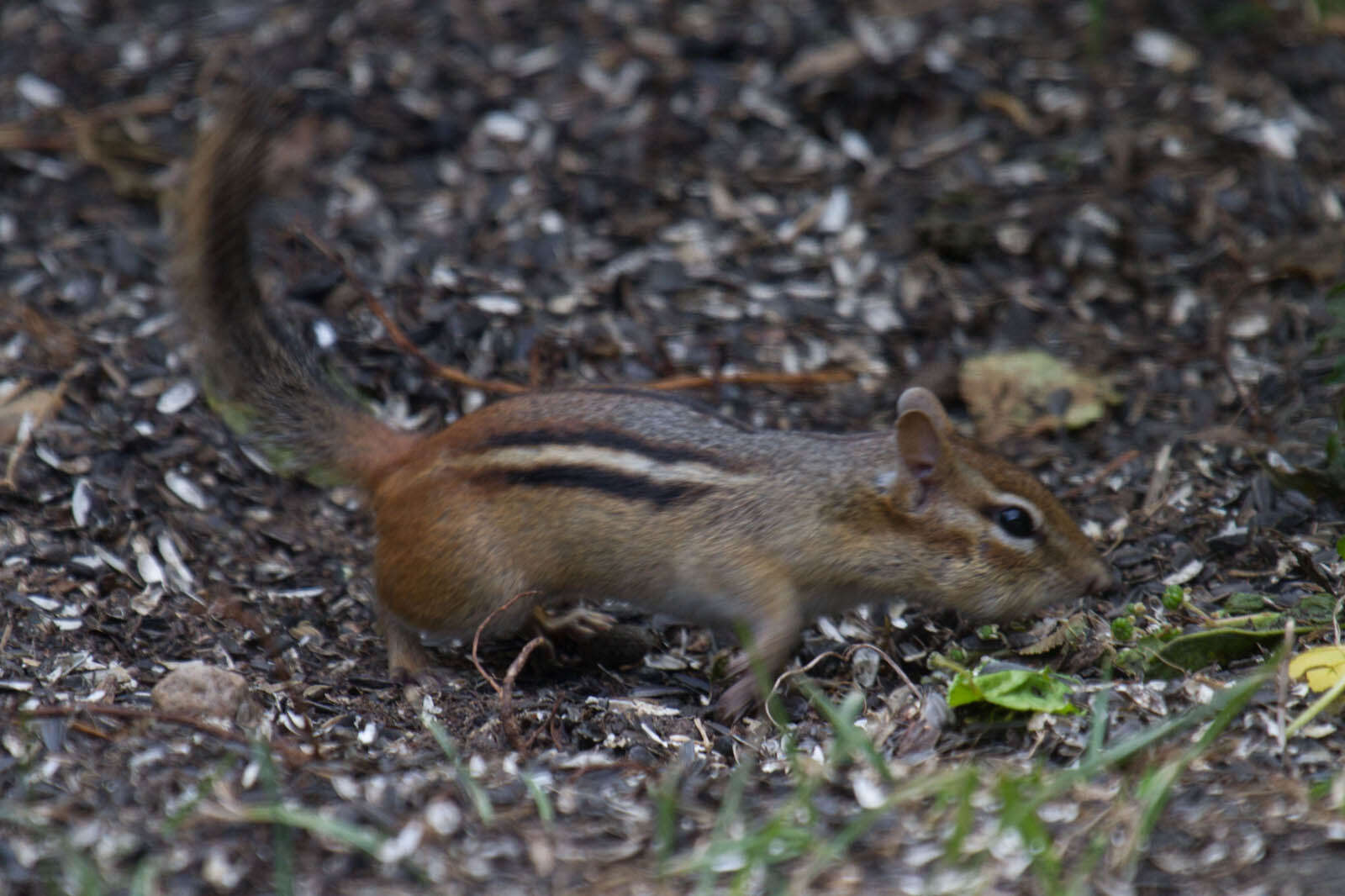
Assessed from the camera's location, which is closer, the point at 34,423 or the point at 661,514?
the point at 661,514

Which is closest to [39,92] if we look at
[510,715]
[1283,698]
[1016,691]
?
[510,715]

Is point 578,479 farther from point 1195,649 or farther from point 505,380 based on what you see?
point 1195,649

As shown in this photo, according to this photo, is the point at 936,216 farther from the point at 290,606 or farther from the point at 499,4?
the point at 290,606

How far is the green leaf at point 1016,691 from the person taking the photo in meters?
3.78

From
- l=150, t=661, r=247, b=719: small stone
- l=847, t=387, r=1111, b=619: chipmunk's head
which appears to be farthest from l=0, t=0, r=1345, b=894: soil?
l=847, t=387, r=1111, b=619: chipmunk's head

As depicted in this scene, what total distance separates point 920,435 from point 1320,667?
1.17 meters

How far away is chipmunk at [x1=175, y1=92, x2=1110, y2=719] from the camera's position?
13.9ft

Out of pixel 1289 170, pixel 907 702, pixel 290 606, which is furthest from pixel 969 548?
pixel 1289 170

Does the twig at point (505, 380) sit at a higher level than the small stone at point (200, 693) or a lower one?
lower

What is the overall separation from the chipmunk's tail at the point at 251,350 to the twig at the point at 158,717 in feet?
3.42

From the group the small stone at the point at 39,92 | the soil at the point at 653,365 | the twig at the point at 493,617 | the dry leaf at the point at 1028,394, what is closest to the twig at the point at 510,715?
the soil at the point at 653,365

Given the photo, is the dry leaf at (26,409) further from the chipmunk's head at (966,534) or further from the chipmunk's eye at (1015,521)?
the chipmunk's eye at (1015,521)

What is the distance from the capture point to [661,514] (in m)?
4.31

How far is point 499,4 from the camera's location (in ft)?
23.6
